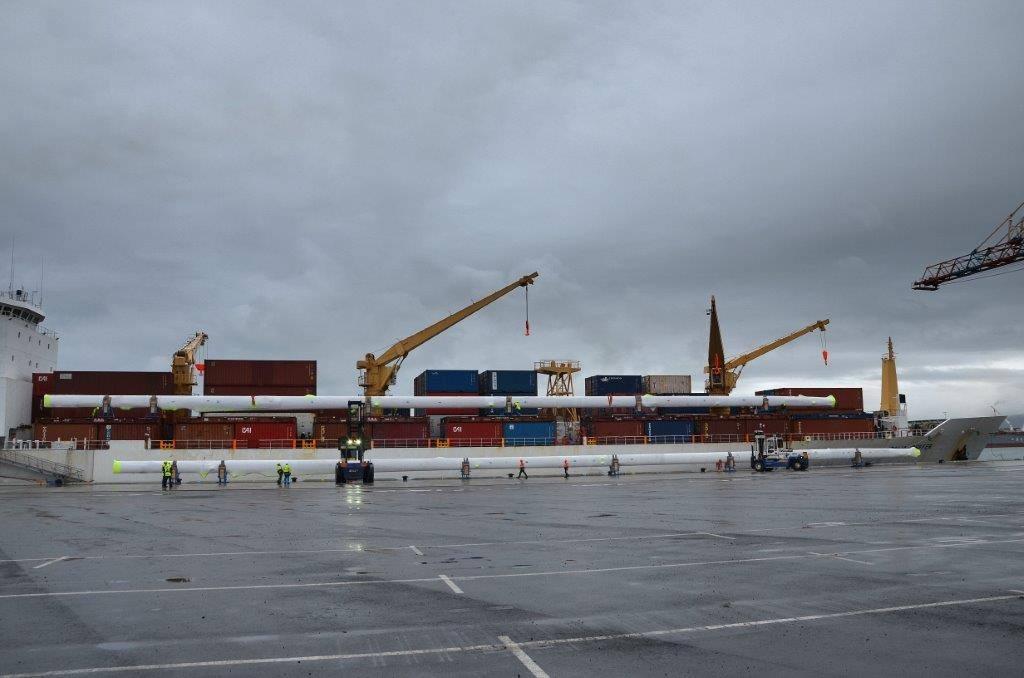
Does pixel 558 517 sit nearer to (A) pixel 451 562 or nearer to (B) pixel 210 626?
(A) pixel 451 562

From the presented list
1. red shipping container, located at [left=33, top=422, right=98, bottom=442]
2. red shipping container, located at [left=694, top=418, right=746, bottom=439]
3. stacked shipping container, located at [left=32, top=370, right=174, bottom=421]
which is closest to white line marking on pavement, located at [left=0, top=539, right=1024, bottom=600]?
red shipping container, located at [left=33, top=422, right=98, bottom=442]

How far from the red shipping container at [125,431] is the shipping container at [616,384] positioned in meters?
44.0

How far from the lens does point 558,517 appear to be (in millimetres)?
24047

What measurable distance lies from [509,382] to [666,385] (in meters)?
20.4

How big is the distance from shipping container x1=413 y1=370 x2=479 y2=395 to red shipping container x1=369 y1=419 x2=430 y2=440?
315 inches

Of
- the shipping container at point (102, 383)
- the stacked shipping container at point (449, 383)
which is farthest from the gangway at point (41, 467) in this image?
the stacked shipping container at point (449, 383)

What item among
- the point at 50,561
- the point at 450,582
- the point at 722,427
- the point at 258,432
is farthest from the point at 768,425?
the point at 50,561

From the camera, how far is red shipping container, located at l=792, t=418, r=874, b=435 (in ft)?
250

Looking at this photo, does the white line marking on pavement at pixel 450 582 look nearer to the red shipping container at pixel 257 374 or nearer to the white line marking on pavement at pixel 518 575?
the white line marking on pavement at pixel 518 575

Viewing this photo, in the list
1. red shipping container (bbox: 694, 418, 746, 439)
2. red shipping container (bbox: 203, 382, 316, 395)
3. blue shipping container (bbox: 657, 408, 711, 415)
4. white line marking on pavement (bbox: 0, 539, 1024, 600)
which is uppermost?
red shipping container (bbox: 203, 382, 316, 395)

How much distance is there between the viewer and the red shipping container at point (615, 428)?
227 feet

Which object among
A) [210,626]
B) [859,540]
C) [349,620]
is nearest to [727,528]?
[859,540]

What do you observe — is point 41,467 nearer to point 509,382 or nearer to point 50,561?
point 509,382

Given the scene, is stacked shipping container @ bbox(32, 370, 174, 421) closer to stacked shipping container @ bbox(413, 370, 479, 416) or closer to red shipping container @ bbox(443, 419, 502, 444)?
stacked shipping container @ bbox(413, 370, 479, 416)
